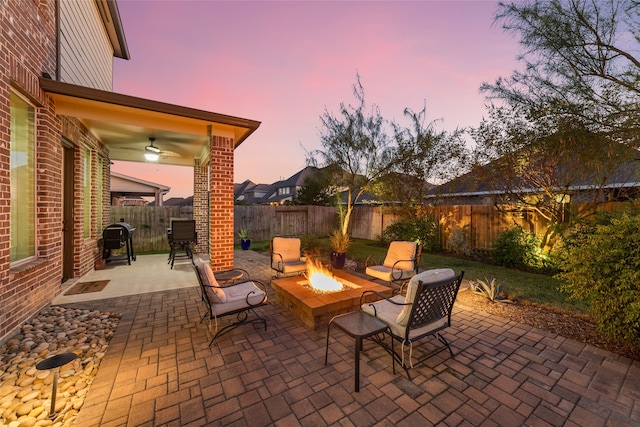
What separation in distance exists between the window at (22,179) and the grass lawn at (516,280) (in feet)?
23.4

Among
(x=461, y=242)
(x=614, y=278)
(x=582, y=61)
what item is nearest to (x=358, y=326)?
(x=614, y=278)

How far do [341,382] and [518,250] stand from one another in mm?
7035

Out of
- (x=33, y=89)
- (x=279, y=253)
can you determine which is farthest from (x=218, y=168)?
(x=33, y=89)

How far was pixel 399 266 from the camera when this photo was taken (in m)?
5.20

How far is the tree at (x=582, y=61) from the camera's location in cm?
421

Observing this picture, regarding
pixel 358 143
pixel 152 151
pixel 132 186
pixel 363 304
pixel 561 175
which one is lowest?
pixel 363 304

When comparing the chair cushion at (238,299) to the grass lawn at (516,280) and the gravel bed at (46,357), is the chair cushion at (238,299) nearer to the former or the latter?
the gravel bed at (46,357)

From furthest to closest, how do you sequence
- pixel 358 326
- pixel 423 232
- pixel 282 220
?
pixel 282 220, pixel 423 232, pixel 358 326

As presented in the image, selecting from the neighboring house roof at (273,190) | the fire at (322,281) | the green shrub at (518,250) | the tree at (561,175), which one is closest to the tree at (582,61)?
the tree at (561,175)

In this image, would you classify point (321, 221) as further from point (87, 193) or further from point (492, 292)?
point (492, 292)

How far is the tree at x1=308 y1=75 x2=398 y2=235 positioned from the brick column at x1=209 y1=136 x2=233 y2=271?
510cm

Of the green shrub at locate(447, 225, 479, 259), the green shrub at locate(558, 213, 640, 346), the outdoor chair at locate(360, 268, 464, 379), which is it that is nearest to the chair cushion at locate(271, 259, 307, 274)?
the outdoor chair at locate(360, 268, 464, 379)

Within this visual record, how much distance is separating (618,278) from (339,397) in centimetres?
340

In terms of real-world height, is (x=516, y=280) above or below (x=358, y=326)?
below
